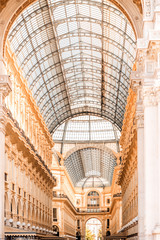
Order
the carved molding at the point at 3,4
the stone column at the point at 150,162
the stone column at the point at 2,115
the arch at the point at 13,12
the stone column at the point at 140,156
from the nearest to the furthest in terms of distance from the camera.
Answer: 1. the stone column at the point at 150,162
2. the stone column at the point at 2,115
3. the stone column at the point at 140,156
4. the carved molding at the point at 3,4
5. the arch at the point at 13,12

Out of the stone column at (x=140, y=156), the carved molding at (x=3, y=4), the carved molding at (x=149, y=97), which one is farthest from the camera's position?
the carved molding at (x=3, y=4)

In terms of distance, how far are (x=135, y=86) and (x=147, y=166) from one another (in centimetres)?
801

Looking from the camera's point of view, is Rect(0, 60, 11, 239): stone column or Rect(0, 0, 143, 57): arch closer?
Rect(0, 60, 11, 239): stone column

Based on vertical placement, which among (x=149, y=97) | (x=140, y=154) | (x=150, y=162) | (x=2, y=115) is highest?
(x=2, y=115)

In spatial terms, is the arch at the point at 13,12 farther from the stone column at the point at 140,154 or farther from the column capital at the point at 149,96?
the column capital at the point at 149,96

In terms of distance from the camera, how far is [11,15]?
3412cm

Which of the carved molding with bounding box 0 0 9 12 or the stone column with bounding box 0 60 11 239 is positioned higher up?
the carved molding with bounding box 0 0 9 12

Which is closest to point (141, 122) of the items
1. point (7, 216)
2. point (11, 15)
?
point (11, 15)

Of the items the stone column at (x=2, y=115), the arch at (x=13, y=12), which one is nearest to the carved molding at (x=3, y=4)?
the arch at (x=13, y=12)

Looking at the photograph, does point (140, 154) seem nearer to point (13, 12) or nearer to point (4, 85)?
point (4, 85)

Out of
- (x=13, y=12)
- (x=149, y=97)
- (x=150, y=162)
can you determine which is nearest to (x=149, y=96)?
(x=149, y=97)

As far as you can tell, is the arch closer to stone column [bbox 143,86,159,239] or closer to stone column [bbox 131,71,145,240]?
stone column [bbox 131,71,145,240]

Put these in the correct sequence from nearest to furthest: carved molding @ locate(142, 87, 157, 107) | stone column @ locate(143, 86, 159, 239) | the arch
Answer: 1. stone column @ locate(143, 86, 159, 239)
2. carved molding @ locate(142, 87, 157, 107)
3. the arch

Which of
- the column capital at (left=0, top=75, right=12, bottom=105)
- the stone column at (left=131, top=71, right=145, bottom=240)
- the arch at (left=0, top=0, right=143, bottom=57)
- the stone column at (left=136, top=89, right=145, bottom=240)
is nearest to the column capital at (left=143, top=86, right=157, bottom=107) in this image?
the stone column at (left=131, top=71, right=145, bottom=240)
